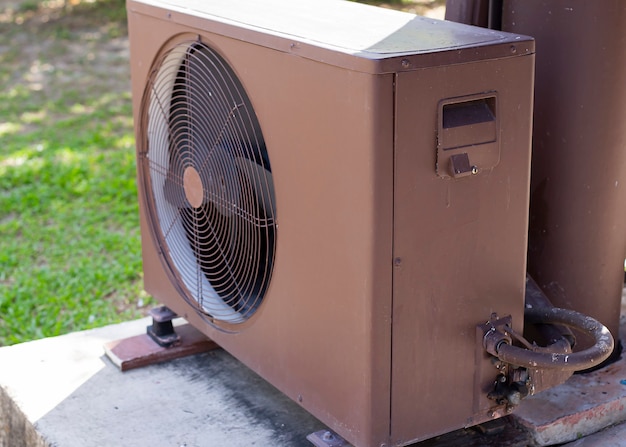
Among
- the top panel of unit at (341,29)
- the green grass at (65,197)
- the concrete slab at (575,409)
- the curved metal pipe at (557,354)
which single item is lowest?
the green grass at (65,197)

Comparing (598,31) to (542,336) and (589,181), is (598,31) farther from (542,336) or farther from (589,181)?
(542,336)

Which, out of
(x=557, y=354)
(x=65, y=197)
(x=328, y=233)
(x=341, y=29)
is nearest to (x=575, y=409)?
(x=557, y=354)

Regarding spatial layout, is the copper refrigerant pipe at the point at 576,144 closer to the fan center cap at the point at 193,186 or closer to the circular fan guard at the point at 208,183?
the circular fan guard at the point at 208,183

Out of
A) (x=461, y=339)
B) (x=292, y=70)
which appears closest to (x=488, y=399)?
(x=461, y=339)

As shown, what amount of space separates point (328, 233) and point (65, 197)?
3.46 metres

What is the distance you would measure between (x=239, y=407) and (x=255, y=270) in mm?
428

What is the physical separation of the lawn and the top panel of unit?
1.77 metres

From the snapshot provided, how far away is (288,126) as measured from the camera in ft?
6.65

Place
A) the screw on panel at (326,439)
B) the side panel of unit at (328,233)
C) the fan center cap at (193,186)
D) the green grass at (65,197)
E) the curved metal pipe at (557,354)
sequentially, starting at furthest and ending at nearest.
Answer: the green grass at (65,197)
the fan center cap at (193,186)
the screw on panel at (326,439)
the curved metal pipe at (557,354)
the side panel of unit at (328,233)

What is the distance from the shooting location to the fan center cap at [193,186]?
2.48 meters

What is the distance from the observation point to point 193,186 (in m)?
2.52

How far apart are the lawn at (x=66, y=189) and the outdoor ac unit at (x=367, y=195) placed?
1703 mm

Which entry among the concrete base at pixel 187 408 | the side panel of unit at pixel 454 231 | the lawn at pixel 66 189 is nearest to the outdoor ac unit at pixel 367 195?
the side panel of unit at pixel 454 231

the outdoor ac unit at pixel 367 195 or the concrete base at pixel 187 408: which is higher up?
the outdoor ac unit at pixel 367 195
